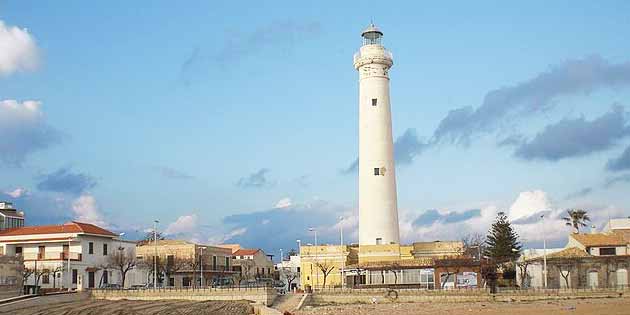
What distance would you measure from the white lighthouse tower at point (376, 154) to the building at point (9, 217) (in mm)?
32048

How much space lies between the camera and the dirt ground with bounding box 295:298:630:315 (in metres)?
45.4

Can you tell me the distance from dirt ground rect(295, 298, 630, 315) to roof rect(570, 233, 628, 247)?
43.3ft

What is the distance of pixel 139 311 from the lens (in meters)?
47.5

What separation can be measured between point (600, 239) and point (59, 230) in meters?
45.2

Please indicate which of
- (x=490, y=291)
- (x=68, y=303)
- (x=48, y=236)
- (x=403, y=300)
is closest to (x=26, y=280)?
(x=48, y=236)

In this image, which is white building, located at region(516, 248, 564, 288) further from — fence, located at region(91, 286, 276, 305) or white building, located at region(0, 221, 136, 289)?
white building, located at region(0, 221, 136, 289)

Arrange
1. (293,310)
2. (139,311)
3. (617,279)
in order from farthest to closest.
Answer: (617,279) → (293,310) → (139,311)

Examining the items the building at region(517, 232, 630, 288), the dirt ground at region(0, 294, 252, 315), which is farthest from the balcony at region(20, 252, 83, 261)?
the building at region(517, 232, 630, 288)

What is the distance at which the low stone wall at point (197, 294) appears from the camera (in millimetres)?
54406

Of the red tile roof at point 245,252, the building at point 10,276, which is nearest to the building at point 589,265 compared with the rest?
the building at point 10,276

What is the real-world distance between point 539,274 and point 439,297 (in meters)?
13.4

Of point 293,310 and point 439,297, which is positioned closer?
point 293,310

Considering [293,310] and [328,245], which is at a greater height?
[328,245]

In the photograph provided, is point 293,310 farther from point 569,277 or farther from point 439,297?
point 569,277
